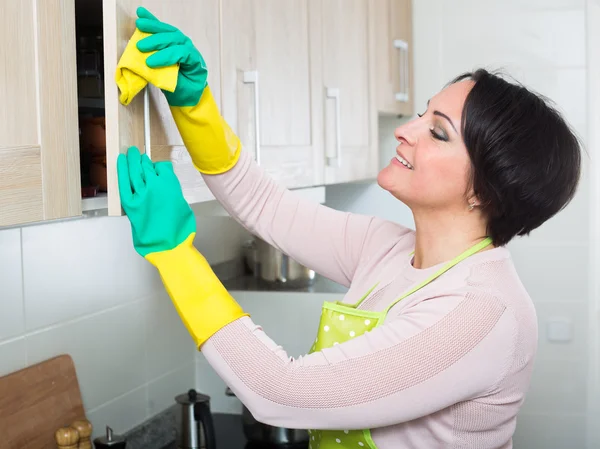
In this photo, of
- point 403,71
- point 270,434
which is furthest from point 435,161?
point 403,71

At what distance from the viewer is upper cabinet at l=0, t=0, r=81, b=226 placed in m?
0.80

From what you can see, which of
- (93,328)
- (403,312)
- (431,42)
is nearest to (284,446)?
(93,328)

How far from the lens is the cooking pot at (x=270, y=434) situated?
83.3 inches

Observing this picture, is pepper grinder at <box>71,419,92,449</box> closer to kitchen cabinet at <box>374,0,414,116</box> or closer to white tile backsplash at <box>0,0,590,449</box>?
white tile backsplash at <box>0,0,590,449</box>

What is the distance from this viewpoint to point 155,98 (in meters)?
1.04

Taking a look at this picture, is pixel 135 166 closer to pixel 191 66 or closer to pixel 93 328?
pixel 191 66

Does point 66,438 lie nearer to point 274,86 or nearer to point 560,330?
point 274,86

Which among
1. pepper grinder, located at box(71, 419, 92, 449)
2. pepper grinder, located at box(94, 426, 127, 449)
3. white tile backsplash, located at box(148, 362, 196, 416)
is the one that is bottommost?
white tile backsplash, located at box(148, 362, 196, 416)

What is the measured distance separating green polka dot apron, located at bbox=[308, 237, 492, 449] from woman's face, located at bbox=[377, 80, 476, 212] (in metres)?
0.10

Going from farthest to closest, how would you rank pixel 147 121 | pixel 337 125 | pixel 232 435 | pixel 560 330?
pixel 560 330 < pixel 232 435 < pixel 337 125 < pixel 147 121

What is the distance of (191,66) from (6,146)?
290 millimetres

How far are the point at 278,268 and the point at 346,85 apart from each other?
0.76 meters

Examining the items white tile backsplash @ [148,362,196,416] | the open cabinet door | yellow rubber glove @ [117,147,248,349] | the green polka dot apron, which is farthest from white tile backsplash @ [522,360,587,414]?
yellow rubber glove @ [117,147,248,349]

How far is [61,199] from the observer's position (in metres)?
0.90
